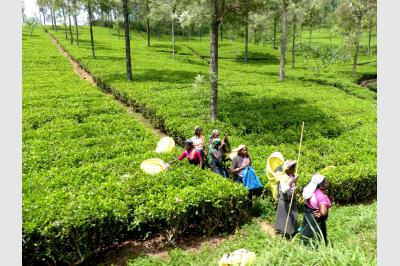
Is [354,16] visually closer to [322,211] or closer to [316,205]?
[316,205]

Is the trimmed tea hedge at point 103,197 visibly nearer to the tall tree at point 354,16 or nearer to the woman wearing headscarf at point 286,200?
the woman wearing headscarf at point 286,200

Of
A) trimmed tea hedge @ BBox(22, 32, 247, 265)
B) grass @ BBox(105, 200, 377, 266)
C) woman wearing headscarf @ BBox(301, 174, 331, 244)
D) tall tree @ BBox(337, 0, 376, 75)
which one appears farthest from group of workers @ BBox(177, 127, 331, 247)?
tall tree @ BBox(337, 0, 376, 75)

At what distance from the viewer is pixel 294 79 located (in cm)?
3375

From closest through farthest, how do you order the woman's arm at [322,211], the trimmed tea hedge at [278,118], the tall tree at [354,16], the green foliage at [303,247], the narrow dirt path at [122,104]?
the green foliage at [303,247] → the woman's arm at [322,211] → the trimmed tea hedge at [278,118] → the narrow dirt path at [122,104] → the tall tree at [354,16]

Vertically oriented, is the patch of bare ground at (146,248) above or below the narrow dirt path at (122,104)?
below

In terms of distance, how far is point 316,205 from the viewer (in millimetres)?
7094

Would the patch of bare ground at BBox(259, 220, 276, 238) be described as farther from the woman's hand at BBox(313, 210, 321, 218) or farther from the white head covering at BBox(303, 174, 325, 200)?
the white head covering at BBox(303, 174, 325, 200)

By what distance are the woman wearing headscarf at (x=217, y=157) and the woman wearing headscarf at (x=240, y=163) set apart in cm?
91

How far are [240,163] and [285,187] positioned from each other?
228cm

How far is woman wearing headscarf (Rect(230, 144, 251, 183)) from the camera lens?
9.92m

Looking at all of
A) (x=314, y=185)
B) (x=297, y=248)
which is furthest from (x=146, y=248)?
(x=314, y=185)

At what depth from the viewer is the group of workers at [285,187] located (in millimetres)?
7102

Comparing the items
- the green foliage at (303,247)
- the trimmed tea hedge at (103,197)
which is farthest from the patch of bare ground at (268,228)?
the trimmed tea hedge at (103,197)

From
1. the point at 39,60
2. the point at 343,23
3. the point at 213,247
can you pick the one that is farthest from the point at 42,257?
the point at 343,23
